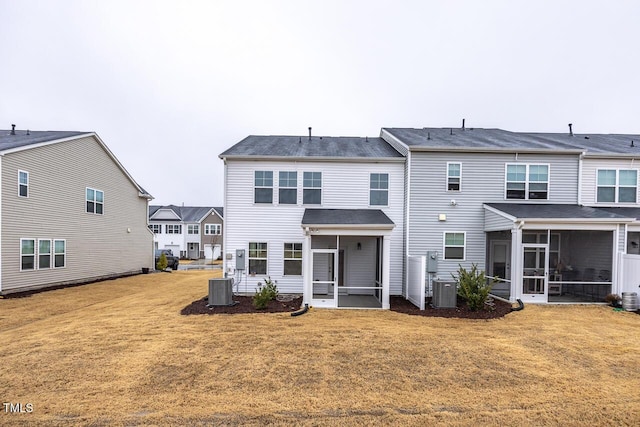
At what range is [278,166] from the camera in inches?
541

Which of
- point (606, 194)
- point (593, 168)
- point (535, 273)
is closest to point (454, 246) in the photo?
point (535, 273)

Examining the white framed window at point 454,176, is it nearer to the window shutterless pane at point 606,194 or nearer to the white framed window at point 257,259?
the window shutterless pane at point 606,194

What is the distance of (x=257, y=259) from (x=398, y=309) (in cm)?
613

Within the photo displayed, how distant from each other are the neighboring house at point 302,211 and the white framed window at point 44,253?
9482mm

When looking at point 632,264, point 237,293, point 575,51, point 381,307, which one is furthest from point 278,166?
point 575,51

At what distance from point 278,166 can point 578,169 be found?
1304 cm

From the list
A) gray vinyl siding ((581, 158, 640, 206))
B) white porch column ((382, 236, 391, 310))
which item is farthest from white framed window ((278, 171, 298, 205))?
gray vinyl siding ((581, 158, 640, 206))

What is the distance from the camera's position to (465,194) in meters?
13.6

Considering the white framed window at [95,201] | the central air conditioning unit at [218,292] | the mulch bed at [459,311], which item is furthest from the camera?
the white framed window at [95,201]

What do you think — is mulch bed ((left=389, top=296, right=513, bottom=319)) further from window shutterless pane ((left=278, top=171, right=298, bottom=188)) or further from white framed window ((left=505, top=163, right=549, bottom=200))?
window shutterless pane ((left=278, top=171, right=298, bottom=188))

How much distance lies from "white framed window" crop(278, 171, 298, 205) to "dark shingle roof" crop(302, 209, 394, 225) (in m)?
0.85

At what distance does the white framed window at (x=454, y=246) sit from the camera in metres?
13.5

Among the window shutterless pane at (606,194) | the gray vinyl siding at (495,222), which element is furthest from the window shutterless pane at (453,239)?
the window shutterless pane at (606,194)

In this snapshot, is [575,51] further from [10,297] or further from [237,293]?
[10,297]
